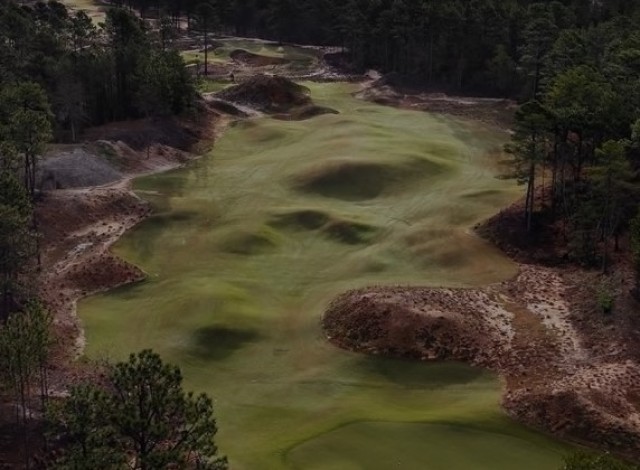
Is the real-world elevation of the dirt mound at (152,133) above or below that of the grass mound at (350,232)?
above

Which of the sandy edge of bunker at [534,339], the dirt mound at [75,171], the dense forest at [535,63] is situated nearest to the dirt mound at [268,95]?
the dense forest at [535,63]

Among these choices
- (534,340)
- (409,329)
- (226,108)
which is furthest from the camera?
(226,108)

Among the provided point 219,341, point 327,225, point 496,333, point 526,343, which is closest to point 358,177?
point 327,225

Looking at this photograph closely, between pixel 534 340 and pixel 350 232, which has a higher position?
pixel 350 232

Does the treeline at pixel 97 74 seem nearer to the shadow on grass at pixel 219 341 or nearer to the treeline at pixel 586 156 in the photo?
the treeline at pixel 586 156

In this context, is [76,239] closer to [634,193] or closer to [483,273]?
[483,273]

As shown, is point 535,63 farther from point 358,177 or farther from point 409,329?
point 409,329
